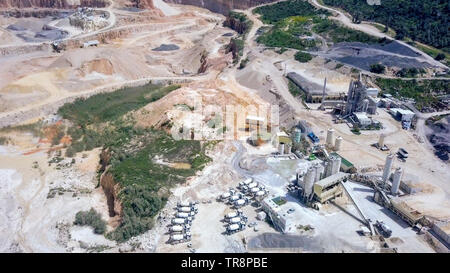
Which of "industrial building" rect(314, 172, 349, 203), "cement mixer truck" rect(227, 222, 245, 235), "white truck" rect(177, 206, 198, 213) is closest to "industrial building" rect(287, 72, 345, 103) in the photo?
"industrial building" rect(314, 172, 349, 203)

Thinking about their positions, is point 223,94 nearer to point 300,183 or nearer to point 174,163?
point 174,163

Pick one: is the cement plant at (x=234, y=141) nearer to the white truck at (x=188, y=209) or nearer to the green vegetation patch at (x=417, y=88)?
the green vegetation patch at (x=417, y=88)

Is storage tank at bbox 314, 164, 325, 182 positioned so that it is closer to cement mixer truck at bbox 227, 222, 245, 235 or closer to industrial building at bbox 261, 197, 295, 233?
industrial building at bbox 261, 197, 295, 233

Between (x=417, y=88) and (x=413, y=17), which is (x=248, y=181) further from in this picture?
(x=413, y=17)

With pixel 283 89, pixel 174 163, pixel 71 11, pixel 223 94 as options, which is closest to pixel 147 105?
pixel 223 94

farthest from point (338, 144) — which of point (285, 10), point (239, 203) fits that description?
point (285, 10)

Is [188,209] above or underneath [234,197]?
underneath
